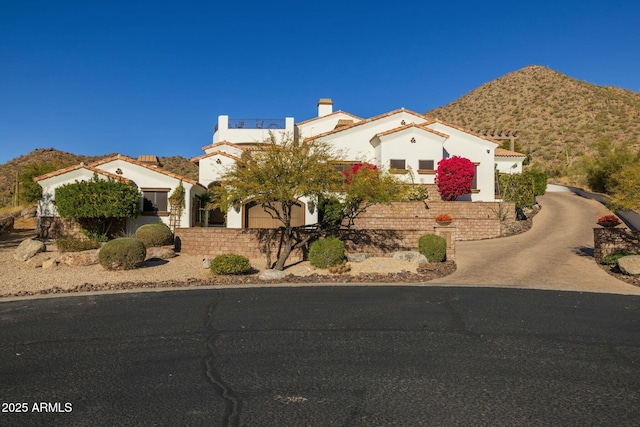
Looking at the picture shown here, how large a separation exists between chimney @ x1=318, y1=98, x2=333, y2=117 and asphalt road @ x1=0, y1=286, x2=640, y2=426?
34436 millimetres

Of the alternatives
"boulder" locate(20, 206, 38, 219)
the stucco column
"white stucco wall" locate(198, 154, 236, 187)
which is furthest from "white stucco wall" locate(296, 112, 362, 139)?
the stucco column

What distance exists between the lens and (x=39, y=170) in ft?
125

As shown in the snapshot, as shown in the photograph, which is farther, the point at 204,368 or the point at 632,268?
the point at 632,268

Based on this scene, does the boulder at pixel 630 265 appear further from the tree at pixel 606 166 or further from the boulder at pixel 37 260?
the boulder at pixel 37 260

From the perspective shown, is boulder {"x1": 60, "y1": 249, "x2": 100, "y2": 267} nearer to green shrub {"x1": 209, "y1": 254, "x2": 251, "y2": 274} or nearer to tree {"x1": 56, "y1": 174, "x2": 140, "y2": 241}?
green shrub {"x1": 209, "y1": 254, "x2": 251, "y2": 274}

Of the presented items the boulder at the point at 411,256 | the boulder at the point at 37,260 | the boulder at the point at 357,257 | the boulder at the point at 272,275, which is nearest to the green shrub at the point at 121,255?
the boulder at the point at 37,260

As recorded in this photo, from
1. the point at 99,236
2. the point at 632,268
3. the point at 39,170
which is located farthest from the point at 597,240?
the point at 39,170

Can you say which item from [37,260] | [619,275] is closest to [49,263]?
[37,260]

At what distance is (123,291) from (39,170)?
100 feet

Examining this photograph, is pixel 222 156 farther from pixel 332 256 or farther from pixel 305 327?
pixel 305 327

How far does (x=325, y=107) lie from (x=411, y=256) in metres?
27.5

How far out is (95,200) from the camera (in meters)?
24.1

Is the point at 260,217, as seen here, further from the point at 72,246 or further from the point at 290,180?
the point at 290,180

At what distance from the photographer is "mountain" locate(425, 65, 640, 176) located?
2430 inches
